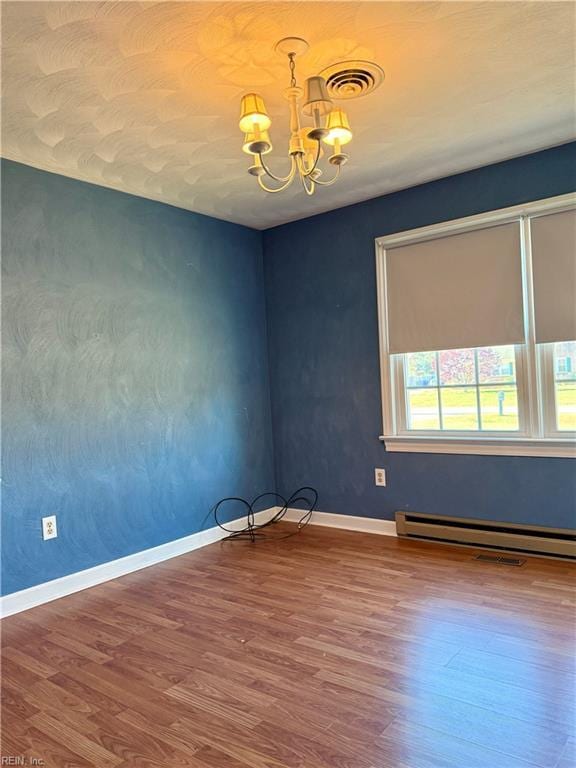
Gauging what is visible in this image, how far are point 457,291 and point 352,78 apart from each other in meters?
1.57

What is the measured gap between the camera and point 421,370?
11.8 ft

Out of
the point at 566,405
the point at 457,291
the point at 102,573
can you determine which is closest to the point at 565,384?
the point at 566,405

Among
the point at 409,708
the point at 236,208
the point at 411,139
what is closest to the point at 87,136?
the point at 236,208

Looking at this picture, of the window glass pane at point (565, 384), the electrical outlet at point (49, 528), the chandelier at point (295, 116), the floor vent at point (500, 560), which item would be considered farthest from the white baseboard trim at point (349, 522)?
the chandelier at point (295, 116)

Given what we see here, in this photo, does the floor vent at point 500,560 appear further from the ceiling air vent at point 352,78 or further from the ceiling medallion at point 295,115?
the ceiling air vent at point 352,78

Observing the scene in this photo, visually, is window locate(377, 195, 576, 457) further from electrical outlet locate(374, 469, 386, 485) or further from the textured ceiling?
the textured ceiling

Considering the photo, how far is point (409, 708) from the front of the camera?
175 centimetres

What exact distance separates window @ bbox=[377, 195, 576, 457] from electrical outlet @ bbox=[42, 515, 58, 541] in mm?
2155

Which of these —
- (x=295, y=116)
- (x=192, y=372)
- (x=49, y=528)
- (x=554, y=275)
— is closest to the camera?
(x=295, y=116)

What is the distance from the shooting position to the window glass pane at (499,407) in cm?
321

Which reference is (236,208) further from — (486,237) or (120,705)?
(120,705)

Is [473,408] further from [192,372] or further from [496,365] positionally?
[192,372]

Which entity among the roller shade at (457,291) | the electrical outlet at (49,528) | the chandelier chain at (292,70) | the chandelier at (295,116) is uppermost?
the chandelier chain at (292,70)

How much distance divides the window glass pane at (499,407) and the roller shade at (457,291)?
30 centimetres
